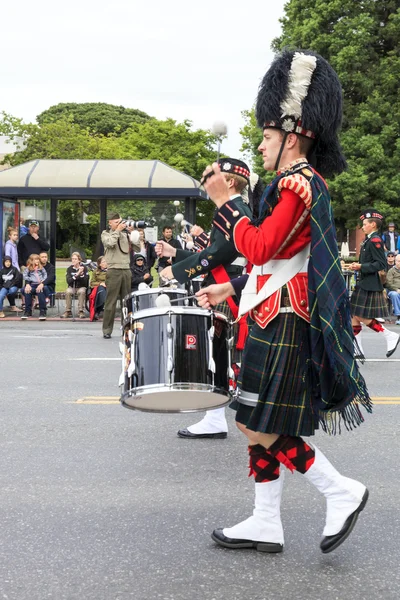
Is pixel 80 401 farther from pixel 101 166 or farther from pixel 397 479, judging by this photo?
pixel 101 166

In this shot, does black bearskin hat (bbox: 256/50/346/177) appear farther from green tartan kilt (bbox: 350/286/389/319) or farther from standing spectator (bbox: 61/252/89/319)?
standing spectator (bbox: 61/252/89/319)

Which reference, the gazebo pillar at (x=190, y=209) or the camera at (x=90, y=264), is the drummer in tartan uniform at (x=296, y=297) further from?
the gazebo pillar at (x=190, y=209)

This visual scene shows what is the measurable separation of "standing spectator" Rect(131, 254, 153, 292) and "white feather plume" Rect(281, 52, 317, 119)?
12.3 metres

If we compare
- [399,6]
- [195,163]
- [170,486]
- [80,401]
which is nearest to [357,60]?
[399,6]

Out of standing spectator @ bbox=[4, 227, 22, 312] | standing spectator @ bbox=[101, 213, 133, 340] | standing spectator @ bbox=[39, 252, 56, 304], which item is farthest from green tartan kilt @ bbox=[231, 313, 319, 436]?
standing spectator @ bbox=[4, 227, 22, 312]

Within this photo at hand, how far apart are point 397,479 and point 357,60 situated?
26946 millimetres

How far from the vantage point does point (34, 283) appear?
16484 mm

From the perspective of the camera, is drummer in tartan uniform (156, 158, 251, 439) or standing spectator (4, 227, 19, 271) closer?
drummer in tartan uniform (156, 158, 251, 439)

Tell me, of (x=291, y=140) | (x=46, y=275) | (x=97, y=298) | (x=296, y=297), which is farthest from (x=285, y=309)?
(x=46, y=275)

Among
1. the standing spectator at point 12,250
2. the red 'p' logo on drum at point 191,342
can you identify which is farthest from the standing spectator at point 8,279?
the red 'p' logo on drum at point 191,342

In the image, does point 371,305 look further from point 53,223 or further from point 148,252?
point 53,223

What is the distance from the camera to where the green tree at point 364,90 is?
2922 centimetres

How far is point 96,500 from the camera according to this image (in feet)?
14.6

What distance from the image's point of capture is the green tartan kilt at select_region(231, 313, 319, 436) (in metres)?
3.39
